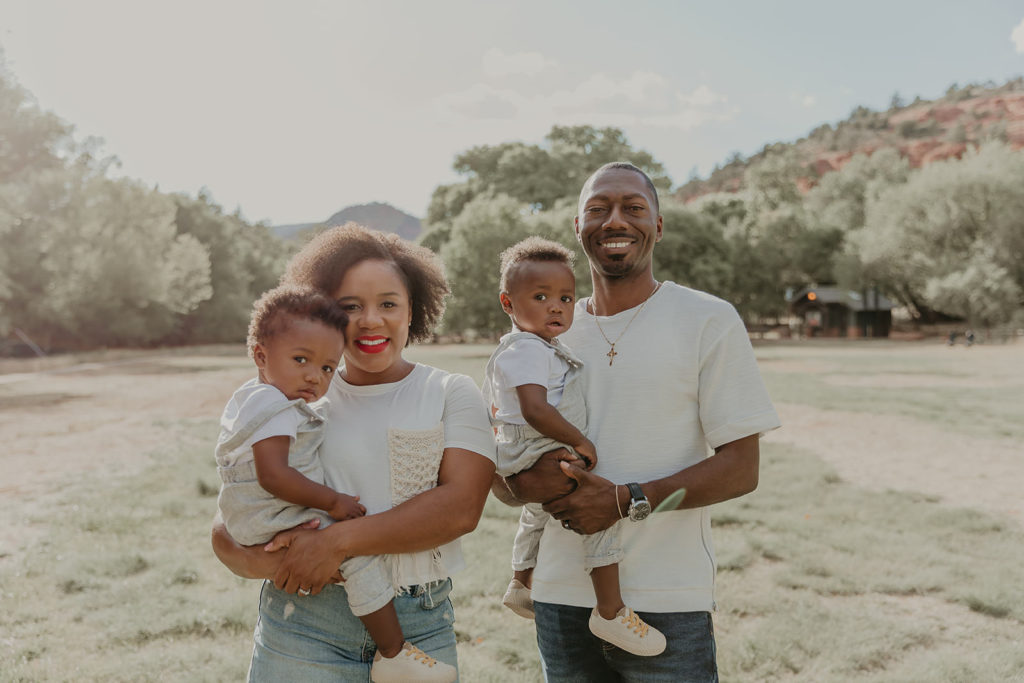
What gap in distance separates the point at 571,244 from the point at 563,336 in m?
28.5

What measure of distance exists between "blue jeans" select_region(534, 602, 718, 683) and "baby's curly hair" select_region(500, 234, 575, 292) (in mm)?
1249

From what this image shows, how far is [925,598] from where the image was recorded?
5398 mm

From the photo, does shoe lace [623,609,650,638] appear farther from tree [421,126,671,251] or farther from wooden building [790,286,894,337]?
wooden building [790,286,894,337]

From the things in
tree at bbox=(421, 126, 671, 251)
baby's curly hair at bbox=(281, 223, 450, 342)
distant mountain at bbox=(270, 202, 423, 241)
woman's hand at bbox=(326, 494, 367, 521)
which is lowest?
woman's hand at bbox=(326, 494, 367, 521)

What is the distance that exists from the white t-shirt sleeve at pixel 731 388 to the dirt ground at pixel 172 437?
6849mm

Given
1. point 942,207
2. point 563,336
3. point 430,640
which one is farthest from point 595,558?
point 942,207

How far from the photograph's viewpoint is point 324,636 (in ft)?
7.01

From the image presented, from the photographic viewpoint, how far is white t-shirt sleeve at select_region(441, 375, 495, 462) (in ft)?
7.27

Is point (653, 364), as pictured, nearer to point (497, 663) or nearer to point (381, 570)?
point (381, 570)

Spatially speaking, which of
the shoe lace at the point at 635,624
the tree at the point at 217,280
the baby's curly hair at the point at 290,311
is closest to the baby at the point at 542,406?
the shoe lace at the point at 635,624

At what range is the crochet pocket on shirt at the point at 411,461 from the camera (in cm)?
214

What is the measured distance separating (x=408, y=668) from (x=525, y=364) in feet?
3.38

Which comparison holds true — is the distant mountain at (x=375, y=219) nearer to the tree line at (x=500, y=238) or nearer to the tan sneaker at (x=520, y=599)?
the tan sneaker at (x=520, y=599)

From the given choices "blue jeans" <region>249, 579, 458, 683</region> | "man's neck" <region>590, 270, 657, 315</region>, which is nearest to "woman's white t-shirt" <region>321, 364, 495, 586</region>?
"blue jeans" <region>249, 579, 458, 683</region>
